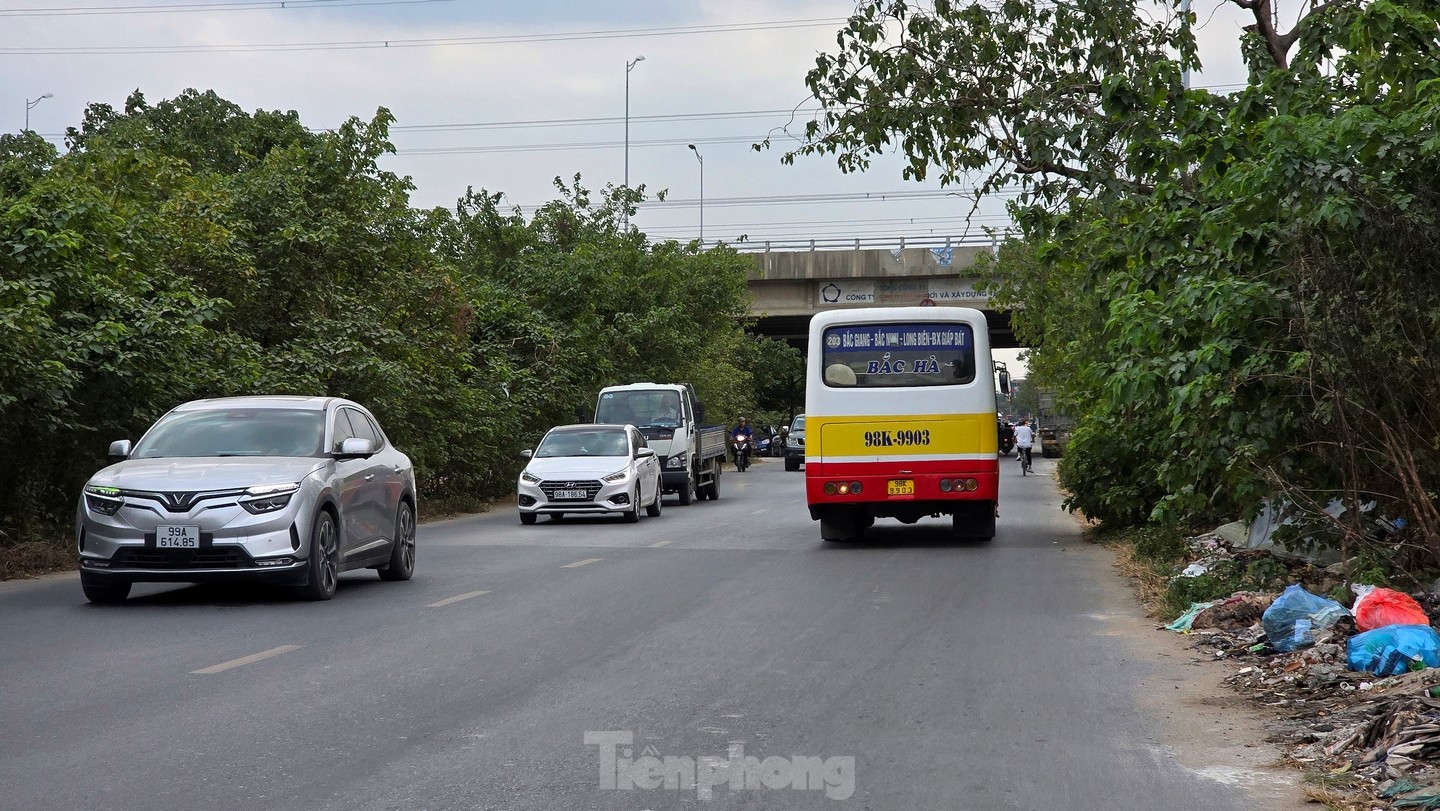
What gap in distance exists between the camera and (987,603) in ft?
41.6

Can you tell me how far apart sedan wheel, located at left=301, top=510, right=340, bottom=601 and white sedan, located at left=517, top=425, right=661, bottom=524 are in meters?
11.1

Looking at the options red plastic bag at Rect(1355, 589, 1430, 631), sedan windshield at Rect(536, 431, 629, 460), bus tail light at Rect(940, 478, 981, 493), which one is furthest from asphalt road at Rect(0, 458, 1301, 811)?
sedan windshield at Rect(536, 431, 629, 460)

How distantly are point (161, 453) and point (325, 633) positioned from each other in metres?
3.10

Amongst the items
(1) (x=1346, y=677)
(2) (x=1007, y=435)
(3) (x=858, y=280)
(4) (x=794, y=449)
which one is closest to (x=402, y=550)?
(1) (x=1346, y=677)

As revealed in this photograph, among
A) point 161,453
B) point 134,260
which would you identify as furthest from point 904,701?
point 134,260

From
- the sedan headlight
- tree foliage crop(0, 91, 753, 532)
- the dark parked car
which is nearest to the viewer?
the sedan headlight

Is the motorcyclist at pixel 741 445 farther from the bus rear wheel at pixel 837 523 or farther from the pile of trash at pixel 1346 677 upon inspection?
the pile of trash at pixel 1346 677

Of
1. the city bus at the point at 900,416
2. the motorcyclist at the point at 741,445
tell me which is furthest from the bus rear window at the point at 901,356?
the motorcyclist at the point at 741,445

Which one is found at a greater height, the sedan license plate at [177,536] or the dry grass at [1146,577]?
the sedan license plate at [177,536]

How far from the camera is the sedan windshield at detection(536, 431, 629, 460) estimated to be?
25094 mm

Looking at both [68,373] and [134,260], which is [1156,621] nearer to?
[68,373]

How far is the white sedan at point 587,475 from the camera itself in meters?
23.8

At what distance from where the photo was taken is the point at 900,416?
19.0 metres

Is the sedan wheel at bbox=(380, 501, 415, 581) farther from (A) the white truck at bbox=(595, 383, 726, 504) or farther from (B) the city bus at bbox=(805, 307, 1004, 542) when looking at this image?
(A) the white truck at bbox=(595, 383, 726, 504)
